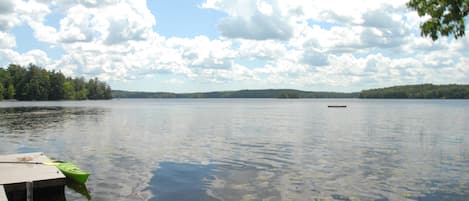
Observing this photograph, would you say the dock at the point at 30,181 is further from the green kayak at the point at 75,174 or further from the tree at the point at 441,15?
the tree at the point at 441,15

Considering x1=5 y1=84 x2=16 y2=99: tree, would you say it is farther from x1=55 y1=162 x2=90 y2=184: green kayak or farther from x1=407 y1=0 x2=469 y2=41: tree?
x1=407 y1=0 x2=469 y2=41: tree

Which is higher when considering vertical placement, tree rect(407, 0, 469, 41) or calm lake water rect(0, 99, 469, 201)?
tree rect(407, 0, 469, 41)

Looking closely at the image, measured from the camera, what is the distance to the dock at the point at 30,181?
601 inches

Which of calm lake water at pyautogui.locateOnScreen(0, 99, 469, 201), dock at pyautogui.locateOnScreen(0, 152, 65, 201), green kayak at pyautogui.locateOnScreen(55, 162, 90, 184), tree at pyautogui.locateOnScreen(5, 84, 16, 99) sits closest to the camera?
dock at pyautogui.locateOnScreen(0, 152, 65, 201)

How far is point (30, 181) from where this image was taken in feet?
51.2

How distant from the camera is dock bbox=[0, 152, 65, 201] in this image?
50.1 ft

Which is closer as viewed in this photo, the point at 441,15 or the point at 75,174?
the point at 441,15

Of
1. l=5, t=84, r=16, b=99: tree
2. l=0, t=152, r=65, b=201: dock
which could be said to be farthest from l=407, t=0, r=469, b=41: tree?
l=5, t=84, r=16, b=99: tree

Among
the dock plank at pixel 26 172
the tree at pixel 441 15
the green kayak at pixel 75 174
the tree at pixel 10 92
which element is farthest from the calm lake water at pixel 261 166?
the tree at pixel 10 92

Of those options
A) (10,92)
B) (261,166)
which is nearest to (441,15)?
(261,166)

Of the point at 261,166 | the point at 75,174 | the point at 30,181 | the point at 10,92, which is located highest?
the point at 10,92

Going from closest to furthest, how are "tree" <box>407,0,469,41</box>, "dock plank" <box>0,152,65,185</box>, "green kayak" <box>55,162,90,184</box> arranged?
1. "tree" <box>407,0,469,41</box>
2. "dock plank" <box>0,152,65,185</box>
3. "green kayak" <box>55,162,90,184</box>

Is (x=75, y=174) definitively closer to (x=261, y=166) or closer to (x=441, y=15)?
(x=261, y=166)

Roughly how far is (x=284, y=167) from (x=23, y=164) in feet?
45.9
